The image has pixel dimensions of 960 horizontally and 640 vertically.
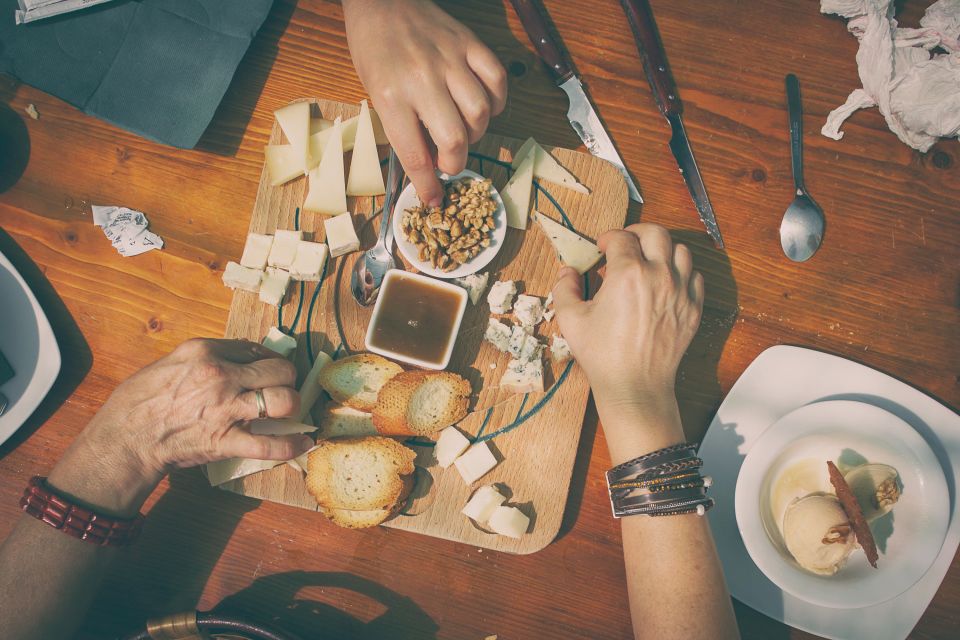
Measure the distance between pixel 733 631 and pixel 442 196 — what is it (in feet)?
4.11

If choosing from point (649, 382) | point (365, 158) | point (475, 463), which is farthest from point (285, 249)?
point (649, 382)

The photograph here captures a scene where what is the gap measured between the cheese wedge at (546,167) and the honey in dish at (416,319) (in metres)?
0.44

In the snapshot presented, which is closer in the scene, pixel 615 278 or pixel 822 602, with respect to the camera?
pixel 822 602

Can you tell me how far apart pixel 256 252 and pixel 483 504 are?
0.95 metres

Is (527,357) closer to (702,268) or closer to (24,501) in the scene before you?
(702,268)

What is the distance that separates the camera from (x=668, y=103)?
1.60 m

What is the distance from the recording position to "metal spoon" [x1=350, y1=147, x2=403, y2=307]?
1.56 metres

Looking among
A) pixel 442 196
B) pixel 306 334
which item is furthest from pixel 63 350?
pixel 442 196

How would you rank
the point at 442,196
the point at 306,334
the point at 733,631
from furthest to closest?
the point at 306,334
the point at 442,196
the point at 733,631

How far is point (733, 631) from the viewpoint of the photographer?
1260 millimetres

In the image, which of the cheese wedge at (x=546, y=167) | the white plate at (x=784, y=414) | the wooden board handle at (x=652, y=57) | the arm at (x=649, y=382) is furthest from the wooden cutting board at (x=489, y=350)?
the white plate at (x=784, y=414)

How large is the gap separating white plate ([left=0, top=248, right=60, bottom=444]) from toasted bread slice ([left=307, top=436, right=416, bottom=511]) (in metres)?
0.79

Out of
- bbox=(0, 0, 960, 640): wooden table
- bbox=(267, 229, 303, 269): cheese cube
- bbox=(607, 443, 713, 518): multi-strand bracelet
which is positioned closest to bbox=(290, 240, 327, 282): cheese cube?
bbox=(267, 229, 303, 269): cheese cube

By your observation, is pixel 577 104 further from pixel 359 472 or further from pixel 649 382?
pixel 359 472
